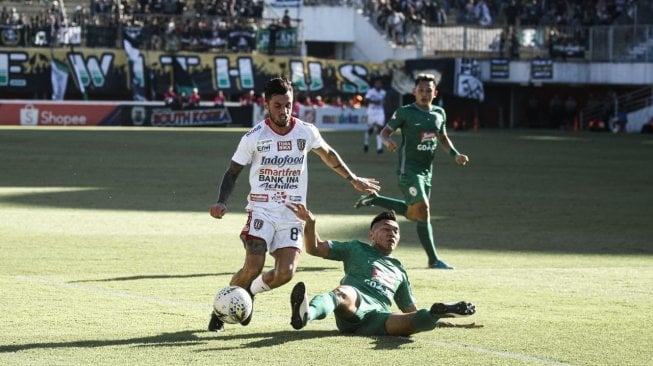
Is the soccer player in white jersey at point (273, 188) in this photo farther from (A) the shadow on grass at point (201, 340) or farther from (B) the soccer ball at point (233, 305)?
(B) the soccer ball at point (233, 305)

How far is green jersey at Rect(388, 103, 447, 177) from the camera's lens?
16.5 meters

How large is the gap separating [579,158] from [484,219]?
19.2 meters

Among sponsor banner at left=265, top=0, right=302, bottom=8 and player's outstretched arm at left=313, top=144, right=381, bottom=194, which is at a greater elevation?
sponsor banner at left=265, top=0, right=302, bottom=8

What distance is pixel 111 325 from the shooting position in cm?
1090

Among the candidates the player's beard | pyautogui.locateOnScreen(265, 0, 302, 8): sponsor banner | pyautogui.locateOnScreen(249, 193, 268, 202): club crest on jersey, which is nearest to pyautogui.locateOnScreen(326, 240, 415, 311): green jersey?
pyautogui.locateOnScreen(249, 193, 268, 202): club crest on jersey

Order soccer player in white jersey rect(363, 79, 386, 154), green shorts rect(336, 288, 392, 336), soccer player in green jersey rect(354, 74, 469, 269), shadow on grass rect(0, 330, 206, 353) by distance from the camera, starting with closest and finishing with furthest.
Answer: shadow on grass rect(0, 330, 206, 353) → green shorts rect(336, 288, 392, 336) → soccer player in green jersey rect(354, 74, 469, 269) → soccer player in white jersey rect(363, 79, 386, 154)

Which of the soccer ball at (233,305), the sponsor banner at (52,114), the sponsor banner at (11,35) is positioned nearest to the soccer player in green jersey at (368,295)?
the soccer ball at (233,305)

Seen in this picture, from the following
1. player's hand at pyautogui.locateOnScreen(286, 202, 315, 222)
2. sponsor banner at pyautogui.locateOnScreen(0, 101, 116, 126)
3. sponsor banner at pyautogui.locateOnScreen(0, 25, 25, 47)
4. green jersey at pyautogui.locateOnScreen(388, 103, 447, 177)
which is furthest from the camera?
sponsor banner at pyautogui.locateOnScreen(0, 25, 25, 47)

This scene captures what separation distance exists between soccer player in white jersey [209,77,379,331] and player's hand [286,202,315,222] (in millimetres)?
85

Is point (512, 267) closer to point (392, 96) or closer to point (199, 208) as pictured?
point (199, 208)

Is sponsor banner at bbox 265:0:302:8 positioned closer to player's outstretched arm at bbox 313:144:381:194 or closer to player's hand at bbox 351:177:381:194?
player's outstretched arm at bbox 313:144:381:194

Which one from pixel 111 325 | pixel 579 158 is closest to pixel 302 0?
pixel 579 158

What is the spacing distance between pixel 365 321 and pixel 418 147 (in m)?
6.31

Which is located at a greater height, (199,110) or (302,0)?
(302,0)
